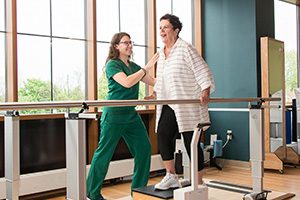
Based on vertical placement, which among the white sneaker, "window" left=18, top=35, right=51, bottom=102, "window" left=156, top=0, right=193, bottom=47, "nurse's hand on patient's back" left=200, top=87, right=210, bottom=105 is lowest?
the white sneaker

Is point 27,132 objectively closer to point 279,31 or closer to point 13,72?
point 13,72

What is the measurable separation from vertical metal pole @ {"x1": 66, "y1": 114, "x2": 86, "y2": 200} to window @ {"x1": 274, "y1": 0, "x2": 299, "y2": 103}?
4866mm

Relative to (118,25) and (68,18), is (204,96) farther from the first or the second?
(118,25)

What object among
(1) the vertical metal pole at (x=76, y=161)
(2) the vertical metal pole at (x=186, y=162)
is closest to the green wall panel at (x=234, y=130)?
(2) the vertical metal pole at (x=186, y=162)

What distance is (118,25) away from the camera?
495 cm

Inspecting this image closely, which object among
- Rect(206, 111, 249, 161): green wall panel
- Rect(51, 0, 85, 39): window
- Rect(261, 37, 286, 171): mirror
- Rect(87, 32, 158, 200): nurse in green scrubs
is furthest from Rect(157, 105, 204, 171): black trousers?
Rect(206, 111, 249, 161): green wall panel

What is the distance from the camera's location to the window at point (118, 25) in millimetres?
4785

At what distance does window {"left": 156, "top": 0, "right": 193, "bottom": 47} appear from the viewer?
18.1 ft

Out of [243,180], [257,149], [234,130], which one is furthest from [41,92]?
[234,130]

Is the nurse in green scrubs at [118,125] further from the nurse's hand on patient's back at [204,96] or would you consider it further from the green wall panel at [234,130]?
the green wall panel at [234,130]

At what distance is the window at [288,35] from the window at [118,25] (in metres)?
2.30

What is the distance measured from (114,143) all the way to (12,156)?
4.77 ft

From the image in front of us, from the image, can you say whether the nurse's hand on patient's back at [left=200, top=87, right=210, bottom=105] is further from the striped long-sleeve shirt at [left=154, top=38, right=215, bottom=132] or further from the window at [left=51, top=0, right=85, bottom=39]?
the window at [left=51, top=0, right=85, bottom=39]

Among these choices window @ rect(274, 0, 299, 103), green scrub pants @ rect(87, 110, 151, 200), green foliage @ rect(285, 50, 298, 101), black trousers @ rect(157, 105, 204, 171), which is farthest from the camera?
green foliage @ rect(285, 50, 298, 101)
